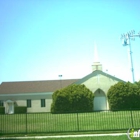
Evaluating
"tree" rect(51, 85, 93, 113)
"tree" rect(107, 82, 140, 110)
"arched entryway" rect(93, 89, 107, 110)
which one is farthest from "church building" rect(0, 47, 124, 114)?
"tree" rect(51, 85, 93, 113)

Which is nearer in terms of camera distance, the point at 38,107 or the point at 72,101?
the point at 72,101

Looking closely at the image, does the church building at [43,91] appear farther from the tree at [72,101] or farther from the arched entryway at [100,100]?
the tree at [72,101]

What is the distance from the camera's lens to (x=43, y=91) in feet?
144

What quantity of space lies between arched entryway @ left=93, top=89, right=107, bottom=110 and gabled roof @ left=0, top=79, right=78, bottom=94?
33.9ft

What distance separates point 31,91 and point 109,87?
16.6 metres

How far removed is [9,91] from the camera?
45188mm

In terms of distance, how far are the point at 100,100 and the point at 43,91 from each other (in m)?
12.5

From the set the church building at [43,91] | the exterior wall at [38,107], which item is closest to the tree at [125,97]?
the church building at [43,91]

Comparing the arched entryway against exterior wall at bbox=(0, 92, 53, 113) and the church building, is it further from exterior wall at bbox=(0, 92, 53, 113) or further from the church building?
exterior wall at bbox=(0, 92, 53, 113)

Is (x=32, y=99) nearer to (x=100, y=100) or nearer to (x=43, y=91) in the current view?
(x=43, y=91)

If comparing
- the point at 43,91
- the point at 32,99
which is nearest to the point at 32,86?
the point at 43,91

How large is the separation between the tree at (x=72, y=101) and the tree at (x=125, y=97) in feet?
12.5

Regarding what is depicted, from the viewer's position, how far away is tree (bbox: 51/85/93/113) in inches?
1291

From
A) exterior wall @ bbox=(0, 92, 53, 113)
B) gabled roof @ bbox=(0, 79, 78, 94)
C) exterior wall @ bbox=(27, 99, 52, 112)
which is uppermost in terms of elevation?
gabled roof @ bbox=(0, 79, 78, 94)
